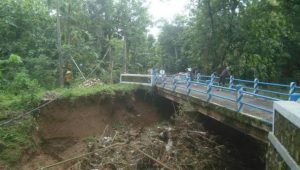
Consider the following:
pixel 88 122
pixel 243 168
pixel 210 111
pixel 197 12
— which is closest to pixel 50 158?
pixel 88 122

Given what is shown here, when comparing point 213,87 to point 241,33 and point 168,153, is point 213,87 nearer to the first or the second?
point 168,153

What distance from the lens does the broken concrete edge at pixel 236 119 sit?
331 inches

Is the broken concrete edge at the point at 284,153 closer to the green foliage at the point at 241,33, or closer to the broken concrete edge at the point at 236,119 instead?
the broken concrete edge at the point at 236,119

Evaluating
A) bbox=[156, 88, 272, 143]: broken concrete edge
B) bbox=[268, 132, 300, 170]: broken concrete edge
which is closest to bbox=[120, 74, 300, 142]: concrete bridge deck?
bbox=[156, 88, 272, 143]: broken concrete edge

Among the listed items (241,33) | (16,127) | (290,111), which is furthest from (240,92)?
(241,33)

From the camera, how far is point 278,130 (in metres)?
6.09

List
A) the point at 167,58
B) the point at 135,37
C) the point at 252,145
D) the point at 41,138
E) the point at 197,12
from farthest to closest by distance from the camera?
the point at 167,58
the point at 135,37
the point at 197,12
the point at 41,138
the point at 252,145

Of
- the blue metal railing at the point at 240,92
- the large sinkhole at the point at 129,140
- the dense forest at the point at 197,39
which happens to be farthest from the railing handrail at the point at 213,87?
the dense forest at the point at 197,39

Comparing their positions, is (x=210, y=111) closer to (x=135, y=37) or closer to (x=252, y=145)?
(x=252, y=145)

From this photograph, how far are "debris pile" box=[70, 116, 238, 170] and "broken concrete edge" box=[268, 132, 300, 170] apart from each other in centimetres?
374

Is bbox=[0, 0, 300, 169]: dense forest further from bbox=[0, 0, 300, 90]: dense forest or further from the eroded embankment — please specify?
the eroded embankment

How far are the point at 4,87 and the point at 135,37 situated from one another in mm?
17191

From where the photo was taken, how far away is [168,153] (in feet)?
33.6

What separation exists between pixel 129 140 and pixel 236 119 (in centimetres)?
429
